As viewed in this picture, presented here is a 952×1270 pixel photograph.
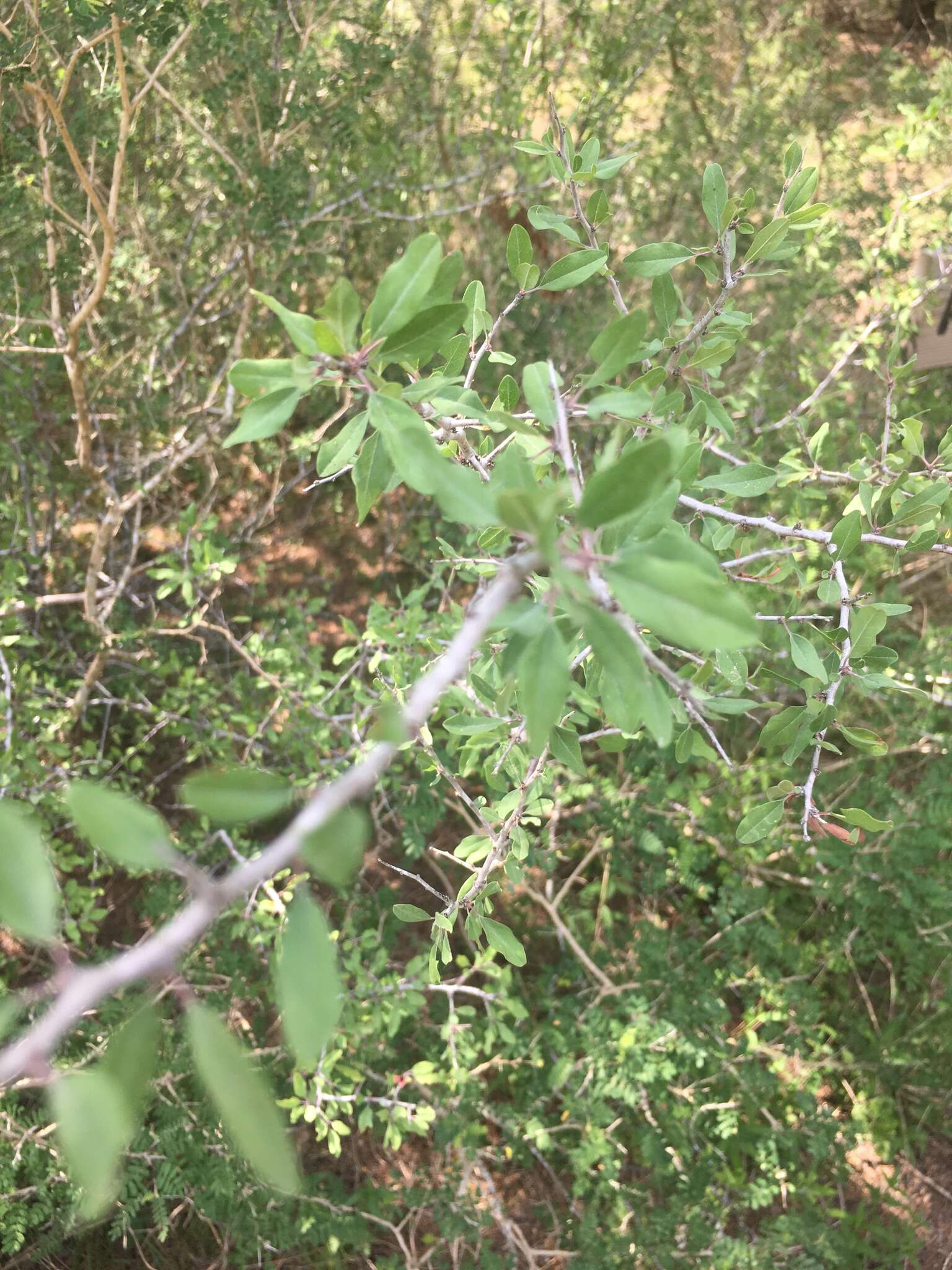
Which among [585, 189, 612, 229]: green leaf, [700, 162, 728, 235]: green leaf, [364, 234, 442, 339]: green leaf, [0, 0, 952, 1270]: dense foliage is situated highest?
[364, 234, 442, 339]: green leaf

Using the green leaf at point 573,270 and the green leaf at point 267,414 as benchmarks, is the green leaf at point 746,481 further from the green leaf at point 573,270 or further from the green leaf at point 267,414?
the green leaf at point 267,414

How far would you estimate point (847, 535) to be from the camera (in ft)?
3.26

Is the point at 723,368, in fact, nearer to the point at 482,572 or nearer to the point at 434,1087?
the point at 482,572

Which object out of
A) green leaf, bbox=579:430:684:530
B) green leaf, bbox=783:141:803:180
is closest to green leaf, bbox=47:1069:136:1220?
green leaf, bbox=579:430:684:530

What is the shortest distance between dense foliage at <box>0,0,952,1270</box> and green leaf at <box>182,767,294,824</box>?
1.43ft

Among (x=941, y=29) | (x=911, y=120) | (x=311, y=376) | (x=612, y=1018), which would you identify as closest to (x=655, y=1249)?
(x=612, y=1018)

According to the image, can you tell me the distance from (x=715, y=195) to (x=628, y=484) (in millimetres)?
718

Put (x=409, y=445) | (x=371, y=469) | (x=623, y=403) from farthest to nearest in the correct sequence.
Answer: (x=371, y=469), (x=623, y=403), (x=409, y=445)

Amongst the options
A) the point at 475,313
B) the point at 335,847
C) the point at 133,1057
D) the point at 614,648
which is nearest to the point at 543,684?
the point at 614,648

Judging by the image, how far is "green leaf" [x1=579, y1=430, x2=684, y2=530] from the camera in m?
0.51

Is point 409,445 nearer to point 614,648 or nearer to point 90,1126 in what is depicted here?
point 614,648

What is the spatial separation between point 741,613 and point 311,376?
0.38 metres

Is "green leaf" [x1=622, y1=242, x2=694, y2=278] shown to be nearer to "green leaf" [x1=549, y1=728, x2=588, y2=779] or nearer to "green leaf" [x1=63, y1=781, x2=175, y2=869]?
"green leaf" [x1=549, y1=728, x2=588, y2=779]

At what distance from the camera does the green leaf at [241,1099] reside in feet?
1.09
